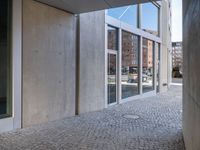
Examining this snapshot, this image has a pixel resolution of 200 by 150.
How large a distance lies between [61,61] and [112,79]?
3437 mm

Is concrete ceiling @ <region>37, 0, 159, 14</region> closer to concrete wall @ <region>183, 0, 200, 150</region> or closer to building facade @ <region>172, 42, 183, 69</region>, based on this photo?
concrete wall @ <region>183, 0, 200, 150</region>

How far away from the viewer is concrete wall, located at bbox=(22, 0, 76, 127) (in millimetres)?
6359

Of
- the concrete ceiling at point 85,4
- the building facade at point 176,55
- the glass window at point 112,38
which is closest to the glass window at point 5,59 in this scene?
the concrete ceiling at point 85,4

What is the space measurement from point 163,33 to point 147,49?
3926 mm

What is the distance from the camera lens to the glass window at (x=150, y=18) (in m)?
13.7

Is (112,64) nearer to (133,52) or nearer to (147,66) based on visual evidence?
(133,52)

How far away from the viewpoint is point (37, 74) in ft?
21.7

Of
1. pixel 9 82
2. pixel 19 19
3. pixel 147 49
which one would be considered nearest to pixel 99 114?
pixel 9 82

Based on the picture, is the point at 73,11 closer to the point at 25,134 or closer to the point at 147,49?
the point at 25,134

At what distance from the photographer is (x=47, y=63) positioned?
6980mm

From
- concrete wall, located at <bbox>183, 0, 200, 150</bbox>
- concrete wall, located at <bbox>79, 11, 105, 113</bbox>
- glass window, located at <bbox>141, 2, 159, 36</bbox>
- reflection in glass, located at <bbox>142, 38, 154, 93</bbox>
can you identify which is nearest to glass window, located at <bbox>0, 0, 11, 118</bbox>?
concrete wall, located at <bbox>79, 11, 105, 113</bbox>

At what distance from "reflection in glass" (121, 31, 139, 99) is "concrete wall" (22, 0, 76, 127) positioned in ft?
12.9

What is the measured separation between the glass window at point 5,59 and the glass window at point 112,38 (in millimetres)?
4872

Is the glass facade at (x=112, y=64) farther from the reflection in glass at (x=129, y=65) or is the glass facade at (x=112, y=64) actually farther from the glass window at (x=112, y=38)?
the reflection in glass at (x=129, y=65)
